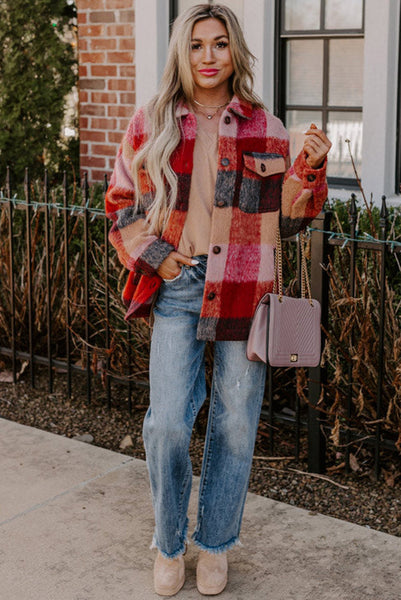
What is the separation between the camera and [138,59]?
256 inches

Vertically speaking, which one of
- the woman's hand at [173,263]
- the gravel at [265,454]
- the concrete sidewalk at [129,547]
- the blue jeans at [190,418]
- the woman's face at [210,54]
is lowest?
the concrete sidewalk at [129,547]

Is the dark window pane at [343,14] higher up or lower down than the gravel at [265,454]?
higher up

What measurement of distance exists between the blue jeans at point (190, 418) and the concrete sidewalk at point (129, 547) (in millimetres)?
261

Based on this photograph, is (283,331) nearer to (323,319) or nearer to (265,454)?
(323,319)

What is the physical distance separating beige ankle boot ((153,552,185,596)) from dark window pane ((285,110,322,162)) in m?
3.40

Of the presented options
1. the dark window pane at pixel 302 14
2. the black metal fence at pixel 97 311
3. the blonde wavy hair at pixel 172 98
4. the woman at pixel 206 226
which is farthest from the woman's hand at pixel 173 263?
the dark window pane at pixel 302 14

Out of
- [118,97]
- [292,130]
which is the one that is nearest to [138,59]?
[118,97]

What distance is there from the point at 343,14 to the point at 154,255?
3298 millimetres

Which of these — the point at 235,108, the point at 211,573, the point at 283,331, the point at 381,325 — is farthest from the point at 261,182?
the point at 211,573

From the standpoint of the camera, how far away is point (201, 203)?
312cm

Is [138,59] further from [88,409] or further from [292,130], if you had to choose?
[88,409]

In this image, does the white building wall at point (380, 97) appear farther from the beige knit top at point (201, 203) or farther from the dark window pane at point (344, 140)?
the beige knit top at point (201, 203)

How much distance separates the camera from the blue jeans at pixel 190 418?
3.14 metres

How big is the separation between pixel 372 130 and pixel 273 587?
3169mm
